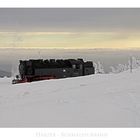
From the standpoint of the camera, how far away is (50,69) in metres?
16.1

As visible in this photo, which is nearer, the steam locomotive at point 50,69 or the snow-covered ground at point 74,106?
the snow-covered ground at point 74,106

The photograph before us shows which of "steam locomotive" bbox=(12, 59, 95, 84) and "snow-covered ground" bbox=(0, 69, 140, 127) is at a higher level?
"steam locomotive" bbox=(12, 59, 95, 84)

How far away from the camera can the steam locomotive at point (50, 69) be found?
14977mm

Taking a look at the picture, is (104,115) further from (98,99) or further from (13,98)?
(13,98)

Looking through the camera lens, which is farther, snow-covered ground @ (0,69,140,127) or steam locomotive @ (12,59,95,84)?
steam locomotive @ (12,59,95,84)

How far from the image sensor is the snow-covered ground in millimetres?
7507

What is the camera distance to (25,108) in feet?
27.8

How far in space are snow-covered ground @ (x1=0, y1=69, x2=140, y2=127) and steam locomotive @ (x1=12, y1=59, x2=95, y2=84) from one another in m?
4.12

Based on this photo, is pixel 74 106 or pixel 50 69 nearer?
pixel 74 106

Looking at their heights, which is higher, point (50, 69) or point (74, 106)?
point (50, 69)

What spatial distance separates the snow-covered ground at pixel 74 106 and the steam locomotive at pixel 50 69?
4.12m

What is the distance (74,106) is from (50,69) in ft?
25.2
